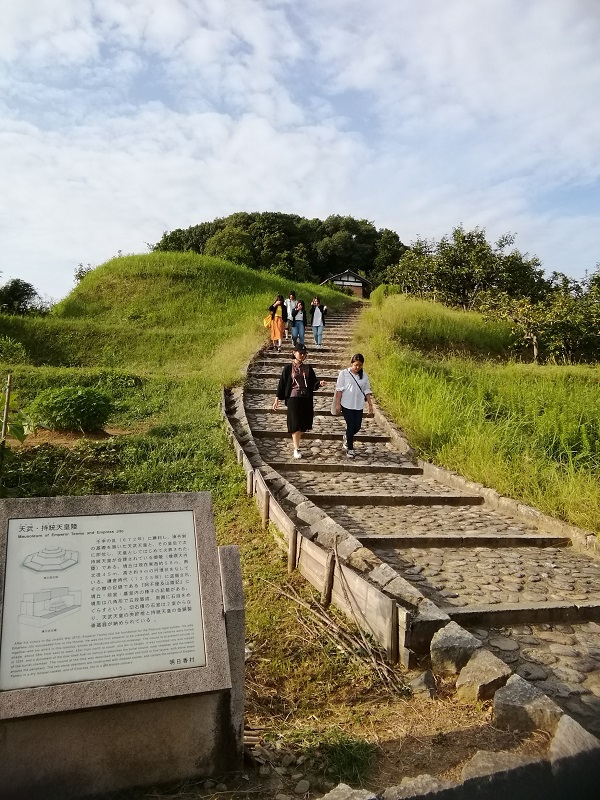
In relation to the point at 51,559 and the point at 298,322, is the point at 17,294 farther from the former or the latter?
the point at 51,559

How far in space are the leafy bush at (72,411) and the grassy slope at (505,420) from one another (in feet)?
16.5

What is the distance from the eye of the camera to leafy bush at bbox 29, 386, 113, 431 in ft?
30.7

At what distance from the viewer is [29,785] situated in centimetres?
264

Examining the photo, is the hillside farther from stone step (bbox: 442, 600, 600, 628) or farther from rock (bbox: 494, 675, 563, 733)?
rock (bbox: 494, 675, 563, 733)

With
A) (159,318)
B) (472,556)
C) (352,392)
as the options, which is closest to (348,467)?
(352,392)

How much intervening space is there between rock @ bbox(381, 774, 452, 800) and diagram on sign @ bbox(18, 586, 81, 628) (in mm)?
1608

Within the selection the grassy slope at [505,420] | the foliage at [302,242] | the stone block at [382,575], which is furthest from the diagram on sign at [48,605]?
the foliage at [302,242]

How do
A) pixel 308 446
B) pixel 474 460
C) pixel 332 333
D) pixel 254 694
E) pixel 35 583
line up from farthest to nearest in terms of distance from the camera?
pixel 332 333 < pixel 308 446 < pixel 474 460 < pixel 254 694 < pixel 35 583

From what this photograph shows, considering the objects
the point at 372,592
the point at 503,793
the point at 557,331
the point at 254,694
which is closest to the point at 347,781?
the point at 503,793

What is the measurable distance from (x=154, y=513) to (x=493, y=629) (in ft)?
9.05

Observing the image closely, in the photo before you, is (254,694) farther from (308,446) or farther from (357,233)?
(357,233)

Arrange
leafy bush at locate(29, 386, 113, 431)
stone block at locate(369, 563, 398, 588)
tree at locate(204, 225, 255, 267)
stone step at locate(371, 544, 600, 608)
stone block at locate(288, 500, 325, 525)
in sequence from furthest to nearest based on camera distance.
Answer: tree at locate(204, 225, 255, 267) → leafy bush at locate(29, 386, 113, 431) → stone block at locate(288, 500, 325, 525) → stone step at locate(371, 544, 600, 608) → stone block at locate(369, 563, 398, 588)

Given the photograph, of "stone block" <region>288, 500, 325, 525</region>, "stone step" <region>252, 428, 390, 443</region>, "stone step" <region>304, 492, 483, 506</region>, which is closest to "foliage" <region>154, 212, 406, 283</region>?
"stone step" <region>252, 428, 390, 443</region>

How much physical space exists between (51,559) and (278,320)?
13802 millimetres
